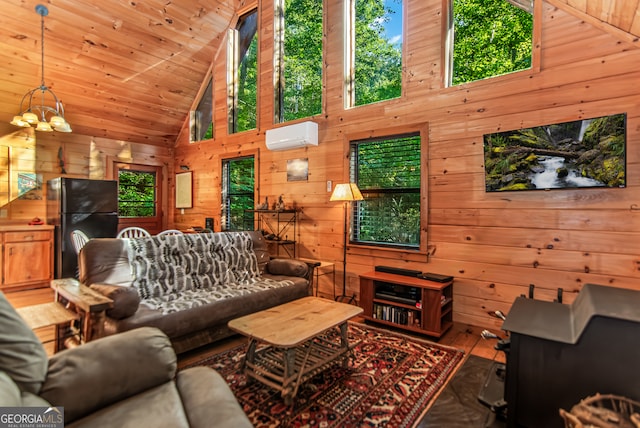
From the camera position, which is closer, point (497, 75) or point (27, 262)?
point (497, 75)

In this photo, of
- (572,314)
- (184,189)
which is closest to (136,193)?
(184,189)

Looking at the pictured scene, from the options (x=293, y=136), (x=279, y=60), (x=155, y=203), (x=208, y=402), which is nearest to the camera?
(x=208, y=402)

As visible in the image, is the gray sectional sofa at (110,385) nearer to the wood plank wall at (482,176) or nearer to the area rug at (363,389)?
the area rug at (363,389)

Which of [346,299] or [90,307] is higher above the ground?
[90,307]

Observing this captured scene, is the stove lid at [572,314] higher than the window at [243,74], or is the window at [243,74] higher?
the window at [243,74]

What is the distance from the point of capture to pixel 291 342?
1.79m

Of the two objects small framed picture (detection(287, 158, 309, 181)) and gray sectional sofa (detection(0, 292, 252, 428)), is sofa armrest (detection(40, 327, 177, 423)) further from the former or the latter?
small framed picture (detection(287, 158, 309, 181))

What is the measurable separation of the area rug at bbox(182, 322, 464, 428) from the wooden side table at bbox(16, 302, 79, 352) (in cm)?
96

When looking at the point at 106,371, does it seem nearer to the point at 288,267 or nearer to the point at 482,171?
the point at 288,267

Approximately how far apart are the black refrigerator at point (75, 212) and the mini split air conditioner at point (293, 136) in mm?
2573

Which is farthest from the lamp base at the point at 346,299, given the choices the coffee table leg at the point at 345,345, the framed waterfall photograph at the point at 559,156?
the framed waterfall photograph at the point at 559,156

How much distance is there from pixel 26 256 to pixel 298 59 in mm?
4629

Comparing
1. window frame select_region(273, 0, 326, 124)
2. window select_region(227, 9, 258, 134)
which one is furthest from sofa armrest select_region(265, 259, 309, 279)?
window select_region(227, 9, 258, 134)

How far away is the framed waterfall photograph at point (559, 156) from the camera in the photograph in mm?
2408
